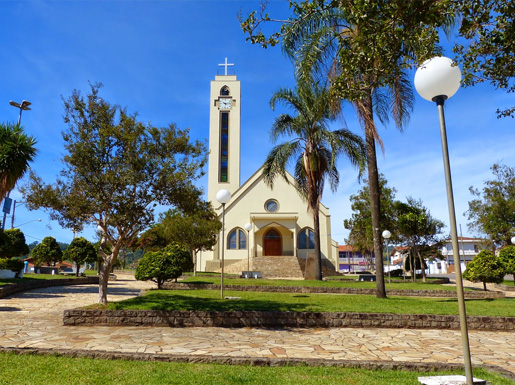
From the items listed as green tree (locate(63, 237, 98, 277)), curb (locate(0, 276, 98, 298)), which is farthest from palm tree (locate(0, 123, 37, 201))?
green tree (locate(63, 237, 98, 277))

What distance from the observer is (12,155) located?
14195 mm

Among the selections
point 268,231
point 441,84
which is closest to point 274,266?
point 268,231

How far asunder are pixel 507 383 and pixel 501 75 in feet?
14.7

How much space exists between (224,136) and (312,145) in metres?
25.3

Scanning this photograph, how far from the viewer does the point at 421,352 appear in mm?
6285

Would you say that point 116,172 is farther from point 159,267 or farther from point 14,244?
point 14,244

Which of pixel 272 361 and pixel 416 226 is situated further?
pixel 416 226

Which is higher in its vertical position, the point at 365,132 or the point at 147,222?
the point at 365,132

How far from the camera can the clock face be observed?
147ft

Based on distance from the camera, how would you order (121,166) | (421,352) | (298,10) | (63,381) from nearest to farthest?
(63,381) → (298,10) → (421,352) → (121,166)

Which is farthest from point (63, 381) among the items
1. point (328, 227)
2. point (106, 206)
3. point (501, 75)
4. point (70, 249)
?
point (328, 227)

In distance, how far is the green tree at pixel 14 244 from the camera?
782 inches

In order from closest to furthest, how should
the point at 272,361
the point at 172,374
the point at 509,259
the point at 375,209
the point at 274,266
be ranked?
1. the point at 172,374
2. the point at 272,361
3. the point at 375,209
4. the point at 509,259
5. the point at 274,266

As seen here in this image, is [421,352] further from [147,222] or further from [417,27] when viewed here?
[147,222]
